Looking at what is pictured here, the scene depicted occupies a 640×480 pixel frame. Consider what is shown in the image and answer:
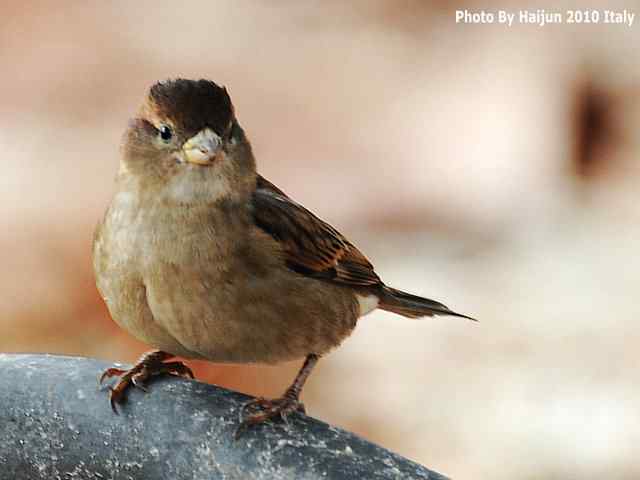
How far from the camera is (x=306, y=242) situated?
2.85 metres

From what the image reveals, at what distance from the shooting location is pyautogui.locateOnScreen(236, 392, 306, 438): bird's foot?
7.16ft

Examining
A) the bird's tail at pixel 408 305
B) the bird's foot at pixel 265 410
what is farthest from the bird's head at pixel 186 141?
the bird's tail at pixel 408 305

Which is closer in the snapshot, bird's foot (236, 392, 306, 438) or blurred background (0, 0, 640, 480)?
bird's foot (236, 392, 306, 438)

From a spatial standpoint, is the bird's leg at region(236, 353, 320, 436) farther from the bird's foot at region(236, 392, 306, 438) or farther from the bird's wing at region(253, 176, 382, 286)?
the bird's wing at region(253, 176, 382, 286)

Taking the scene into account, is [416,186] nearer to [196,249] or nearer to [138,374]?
[196,249]

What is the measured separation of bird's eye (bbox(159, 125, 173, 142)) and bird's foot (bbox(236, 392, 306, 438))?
0.55 metres

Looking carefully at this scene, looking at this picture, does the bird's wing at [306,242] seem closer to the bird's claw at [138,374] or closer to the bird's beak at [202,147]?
the bird's beak at [202,147]

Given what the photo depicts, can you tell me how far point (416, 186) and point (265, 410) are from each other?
320cm

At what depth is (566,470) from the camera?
14.0ft

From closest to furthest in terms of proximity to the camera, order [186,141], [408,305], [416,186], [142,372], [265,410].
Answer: [265,410] < [142,372] < [186,141] < [408,305] < [416,186]

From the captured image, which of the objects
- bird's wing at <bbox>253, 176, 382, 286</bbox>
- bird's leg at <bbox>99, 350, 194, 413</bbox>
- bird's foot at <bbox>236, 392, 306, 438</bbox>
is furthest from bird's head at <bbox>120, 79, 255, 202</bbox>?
bird's foot at <bbox>236, 392, 306, 438</bbox>

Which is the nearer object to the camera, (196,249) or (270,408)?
(270,408)

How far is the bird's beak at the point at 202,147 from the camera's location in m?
2.53

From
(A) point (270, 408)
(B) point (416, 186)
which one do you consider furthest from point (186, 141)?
(B) point (416, 186)
